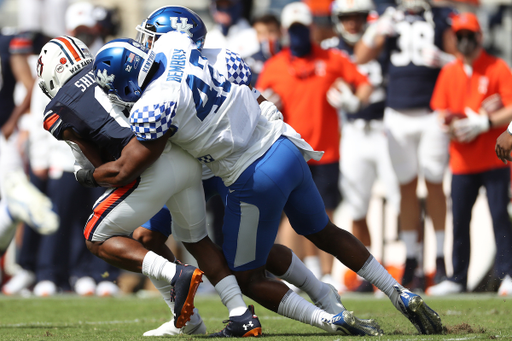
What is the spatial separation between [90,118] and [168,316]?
2.24 metres

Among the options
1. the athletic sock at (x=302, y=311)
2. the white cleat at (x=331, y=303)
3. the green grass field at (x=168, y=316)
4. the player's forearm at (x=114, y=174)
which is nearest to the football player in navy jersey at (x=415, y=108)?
the green grass field at (x=168, y=316)

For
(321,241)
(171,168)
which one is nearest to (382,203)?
(321,241)

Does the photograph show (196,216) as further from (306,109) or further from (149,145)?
(306,109)

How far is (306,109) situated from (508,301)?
2.69m

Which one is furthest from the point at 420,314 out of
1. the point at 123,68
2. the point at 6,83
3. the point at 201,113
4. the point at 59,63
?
the point at 6,83

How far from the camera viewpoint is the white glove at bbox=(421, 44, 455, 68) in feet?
24.9

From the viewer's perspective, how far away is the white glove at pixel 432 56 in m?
7.59

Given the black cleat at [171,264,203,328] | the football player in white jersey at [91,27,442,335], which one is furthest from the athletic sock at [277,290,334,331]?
the black cleat at [171,264,203,328]

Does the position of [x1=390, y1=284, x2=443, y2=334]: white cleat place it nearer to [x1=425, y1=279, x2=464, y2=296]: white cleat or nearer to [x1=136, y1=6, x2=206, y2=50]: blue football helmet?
[x1=136, y1=6, x2=206, y2=50]: blue football helmet

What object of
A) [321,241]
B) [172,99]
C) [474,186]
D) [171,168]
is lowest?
[474,186]

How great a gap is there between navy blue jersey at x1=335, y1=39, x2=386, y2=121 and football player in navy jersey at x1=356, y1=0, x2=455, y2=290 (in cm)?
13

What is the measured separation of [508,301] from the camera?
20.1 feet

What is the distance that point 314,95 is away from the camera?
7.66 metres

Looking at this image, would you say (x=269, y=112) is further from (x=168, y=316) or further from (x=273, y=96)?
(x=273, y=96)
